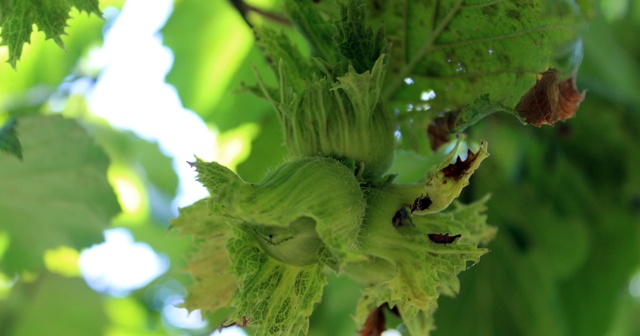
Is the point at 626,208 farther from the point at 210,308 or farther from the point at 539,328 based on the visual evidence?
the point at 210,308

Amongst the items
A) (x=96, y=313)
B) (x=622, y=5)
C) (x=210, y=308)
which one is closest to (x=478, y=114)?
(x=210, y=308)

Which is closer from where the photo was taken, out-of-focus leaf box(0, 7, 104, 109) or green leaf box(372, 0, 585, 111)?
green leaf box(372, 0, 585, 111)

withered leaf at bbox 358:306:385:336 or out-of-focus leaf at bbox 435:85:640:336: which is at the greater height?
withered leaf at bbox 358:306:385:336

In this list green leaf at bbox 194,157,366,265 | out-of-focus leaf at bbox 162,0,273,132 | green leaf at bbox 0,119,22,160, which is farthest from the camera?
out-of-focus leaf at bbox 162,0,273,132

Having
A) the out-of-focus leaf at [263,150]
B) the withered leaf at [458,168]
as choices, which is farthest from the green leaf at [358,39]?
the out-of-focus leaf at [263,150]

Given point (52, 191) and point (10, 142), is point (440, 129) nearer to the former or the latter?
point (10, 142)

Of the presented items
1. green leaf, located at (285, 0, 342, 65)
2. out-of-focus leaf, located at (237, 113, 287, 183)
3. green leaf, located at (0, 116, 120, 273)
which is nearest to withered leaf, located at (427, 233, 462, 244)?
green leaf, located at (285, 0, 342, 65)

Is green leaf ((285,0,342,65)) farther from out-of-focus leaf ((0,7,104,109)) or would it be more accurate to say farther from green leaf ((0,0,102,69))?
out-of-focus leaf ((0,7,104,109))
